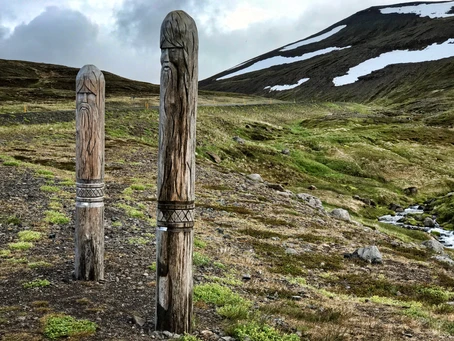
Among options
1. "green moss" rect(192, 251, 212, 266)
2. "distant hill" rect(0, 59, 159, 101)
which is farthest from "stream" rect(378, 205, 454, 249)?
"distant hill" rect(0, 59, 159, 101)

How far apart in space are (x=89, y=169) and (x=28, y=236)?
5078mm

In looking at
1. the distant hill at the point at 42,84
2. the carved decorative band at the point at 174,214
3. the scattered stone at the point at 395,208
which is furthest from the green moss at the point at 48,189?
the distant hill at the point at 42,84

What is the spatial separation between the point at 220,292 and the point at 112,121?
47336mm

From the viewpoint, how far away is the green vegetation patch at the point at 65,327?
838 cm

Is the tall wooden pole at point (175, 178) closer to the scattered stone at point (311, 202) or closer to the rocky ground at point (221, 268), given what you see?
the rocky ground at point (221, 268)

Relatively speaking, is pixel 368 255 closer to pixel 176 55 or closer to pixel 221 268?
pixel 221 268

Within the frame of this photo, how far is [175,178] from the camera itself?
28.9 feet

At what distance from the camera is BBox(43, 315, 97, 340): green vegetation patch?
27.5ft

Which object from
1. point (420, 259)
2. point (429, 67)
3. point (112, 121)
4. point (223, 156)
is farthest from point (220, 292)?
point (429, 67)

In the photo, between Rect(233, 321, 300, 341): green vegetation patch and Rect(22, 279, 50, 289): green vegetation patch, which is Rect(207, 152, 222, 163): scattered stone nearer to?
Rect(22, 279, 50, 289): green vegetation patch

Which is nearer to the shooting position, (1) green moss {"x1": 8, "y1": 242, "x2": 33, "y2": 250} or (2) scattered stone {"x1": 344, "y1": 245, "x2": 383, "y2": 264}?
(1) green moss {"x1": 8, "y1": 242, "x2": 33, "y2": 250}

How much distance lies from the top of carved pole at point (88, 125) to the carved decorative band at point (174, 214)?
3.82 metres

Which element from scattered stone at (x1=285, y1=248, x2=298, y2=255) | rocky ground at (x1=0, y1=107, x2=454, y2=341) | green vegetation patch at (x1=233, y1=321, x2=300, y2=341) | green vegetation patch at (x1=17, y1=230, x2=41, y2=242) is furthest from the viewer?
scattered stone at (x1=285, y1=248, x2=298, y2=255)

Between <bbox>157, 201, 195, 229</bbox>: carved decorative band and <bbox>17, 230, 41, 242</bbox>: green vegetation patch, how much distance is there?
8295 millimetres
